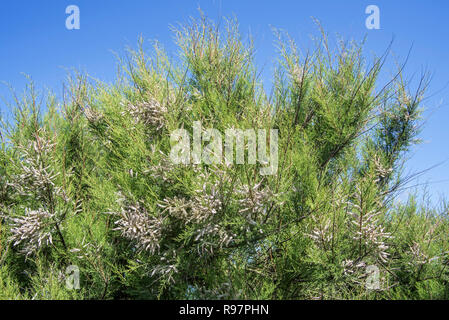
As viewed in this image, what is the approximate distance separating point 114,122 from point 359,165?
402 cm

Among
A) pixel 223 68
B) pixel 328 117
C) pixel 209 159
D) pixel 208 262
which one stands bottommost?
pixel 208 262

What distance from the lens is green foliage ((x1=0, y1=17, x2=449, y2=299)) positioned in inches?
163

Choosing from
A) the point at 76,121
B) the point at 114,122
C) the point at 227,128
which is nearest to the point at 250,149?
the point at 227,128

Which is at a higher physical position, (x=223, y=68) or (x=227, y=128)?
(x=223, y=68)

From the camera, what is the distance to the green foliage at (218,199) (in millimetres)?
4137

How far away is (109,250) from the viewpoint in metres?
4.96

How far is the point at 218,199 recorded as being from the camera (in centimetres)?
391

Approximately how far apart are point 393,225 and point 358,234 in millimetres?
1697

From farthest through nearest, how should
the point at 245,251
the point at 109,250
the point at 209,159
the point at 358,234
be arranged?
1. the point at 109,250
2. the point at 245,251
3. the point at 209,159
4. the point at 358,234

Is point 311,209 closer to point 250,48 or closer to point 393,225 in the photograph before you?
point 393,225

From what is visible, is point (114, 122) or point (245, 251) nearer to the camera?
point (245, 251)

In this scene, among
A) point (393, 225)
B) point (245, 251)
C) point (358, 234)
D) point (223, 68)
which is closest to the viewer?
point (358, 234)

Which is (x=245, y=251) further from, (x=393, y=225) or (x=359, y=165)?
(x=359, y=165)

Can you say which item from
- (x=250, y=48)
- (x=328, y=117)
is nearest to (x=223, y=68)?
(x=250, y=48)
